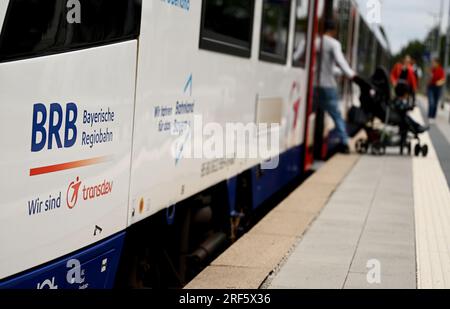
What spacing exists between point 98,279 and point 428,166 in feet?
28.5

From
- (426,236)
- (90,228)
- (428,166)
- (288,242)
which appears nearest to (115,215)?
(90,228)

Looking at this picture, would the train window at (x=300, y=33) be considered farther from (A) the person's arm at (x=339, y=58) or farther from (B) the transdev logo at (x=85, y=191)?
(B) the transdev logo at (x=85, y=191)

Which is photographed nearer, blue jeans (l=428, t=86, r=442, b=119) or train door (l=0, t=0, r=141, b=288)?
train door (l=0, t=0, r=141, b=288)

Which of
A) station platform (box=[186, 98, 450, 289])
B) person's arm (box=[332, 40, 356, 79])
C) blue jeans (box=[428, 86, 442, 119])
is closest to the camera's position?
station platform (box=[186, 98, 450, 289])

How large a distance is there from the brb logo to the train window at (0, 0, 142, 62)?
224mm

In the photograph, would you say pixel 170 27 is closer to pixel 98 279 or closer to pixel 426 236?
pixel 98 279

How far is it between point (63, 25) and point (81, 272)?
108cm

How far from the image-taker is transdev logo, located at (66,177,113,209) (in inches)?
154

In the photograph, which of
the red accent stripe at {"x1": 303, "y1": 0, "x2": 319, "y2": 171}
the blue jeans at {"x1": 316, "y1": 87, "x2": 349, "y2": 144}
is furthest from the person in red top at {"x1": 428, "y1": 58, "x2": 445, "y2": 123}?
the red accent stripe at {"x1": 303, "y1": 0, "x2": 319, "y2": 171}

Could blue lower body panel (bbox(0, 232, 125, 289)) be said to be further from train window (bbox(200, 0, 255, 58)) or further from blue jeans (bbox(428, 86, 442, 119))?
blue jeans (bbox(428, 86, 442, 119))

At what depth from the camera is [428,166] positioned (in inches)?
488

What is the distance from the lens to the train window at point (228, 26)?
5973mm

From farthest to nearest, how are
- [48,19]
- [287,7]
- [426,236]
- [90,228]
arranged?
1. [287,7]
2. [426,236]
3. [90,228]
4. [48,19]

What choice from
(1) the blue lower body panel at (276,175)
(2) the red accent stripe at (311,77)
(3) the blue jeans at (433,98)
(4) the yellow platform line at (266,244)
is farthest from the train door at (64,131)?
(3) the blue jeans at (433,98)
